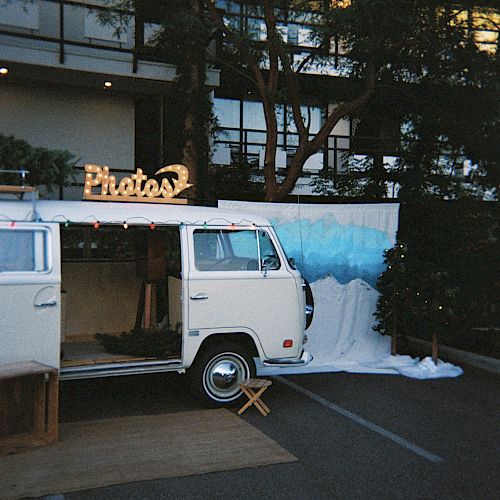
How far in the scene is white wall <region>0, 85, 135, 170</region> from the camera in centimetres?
1371

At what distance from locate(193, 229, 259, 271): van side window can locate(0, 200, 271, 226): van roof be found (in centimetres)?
13

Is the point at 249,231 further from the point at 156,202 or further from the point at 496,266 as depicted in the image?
the point at 496,266

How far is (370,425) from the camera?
22.4 feet

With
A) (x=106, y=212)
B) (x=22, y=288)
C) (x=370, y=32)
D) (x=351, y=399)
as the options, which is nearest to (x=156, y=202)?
(x=106, y=212)

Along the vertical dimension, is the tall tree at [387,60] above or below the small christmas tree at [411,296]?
above

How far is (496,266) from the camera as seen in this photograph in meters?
11.9

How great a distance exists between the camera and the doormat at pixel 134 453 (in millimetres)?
5128

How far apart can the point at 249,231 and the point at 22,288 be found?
2.67 meters

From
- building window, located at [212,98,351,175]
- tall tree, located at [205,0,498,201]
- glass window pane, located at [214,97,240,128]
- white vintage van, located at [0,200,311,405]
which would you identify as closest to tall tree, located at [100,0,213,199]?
tall tree, located at [205,0,498,201]

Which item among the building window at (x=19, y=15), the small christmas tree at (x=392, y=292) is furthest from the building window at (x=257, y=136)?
the small christmas tree at (x=392, y=292)

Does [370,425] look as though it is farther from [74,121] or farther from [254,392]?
[74,121]

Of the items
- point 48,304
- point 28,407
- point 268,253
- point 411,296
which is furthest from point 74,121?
point 28,407

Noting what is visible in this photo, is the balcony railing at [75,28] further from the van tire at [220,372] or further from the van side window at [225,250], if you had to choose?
the van tire at [220,372]

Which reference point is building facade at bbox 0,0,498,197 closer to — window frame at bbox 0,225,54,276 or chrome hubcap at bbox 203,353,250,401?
chrome hubcap at bbox 203,353,250,401
